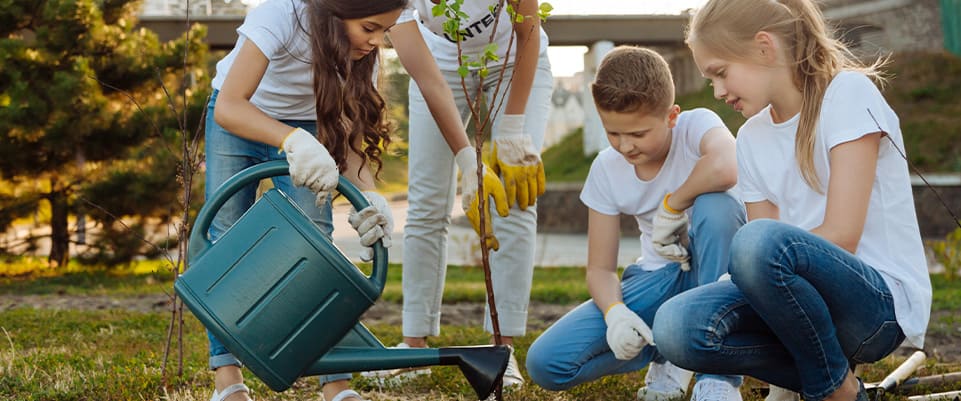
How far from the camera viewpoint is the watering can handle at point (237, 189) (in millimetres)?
1834

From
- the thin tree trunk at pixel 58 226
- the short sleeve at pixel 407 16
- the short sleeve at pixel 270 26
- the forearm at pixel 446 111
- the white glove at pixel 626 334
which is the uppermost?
the short sleeve at pixel 270 26

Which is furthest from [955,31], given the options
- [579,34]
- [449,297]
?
[449,297]

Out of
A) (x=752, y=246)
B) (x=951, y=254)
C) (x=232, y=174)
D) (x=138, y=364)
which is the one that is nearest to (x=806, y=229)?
(x=752, y=246)

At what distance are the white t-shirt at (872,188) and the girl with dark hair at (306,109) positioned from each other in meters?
0.85

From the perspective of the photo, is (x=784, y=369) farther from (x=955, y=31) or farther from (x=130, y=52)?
(x=955, y=31)

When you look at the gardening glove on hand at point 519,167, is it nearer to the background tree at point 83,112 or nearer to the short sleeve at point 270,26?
the short sleeve at point 270,26

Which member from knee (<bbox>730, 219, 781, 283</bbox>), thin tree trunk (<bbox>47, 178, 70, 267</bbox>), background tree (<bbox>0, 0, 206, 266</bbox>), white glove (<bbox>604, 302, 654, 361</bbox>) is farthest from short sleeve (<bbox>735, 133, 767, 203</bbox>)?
thin tree trunk (<bbox>47, 178, 70, 267</bbox>)

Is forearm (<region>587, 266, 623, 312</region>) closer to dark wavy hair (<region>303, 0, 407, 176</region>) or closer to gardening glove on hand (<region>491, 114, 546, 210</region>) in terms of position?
gardening glove on hand (<region>491, 114, 546, 210</region>)

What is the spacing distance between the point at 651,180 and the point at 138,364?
5.26ft

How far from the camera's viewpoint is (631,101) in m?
2.26

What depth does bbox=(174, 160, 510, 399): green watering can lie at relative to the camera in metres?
1.69

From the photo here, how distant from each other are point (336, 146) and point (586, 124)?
38.9 ft

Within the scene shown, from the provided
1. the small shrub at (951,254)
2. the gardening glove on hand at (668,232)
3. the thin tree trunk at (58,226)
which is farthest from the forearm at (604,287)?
the thin tree trunk at (58,226)

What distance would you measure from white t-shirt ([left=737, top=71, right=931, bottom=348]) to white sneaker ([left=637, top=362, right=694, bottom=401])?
0.60 metres
